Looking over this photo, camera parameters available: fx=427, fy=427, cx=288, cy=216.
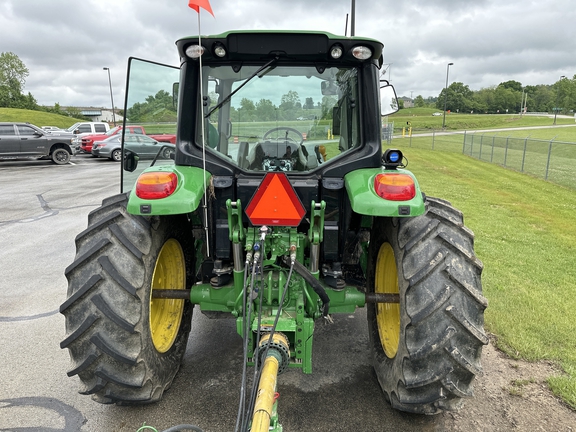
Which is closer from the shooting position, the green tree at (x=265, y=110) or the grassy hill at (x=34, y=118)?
the green tree at (x=265, y=110)

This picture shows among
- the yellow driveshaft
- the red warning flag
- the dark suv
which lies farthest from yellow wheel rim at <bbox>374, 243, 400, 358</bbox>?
the dark suv

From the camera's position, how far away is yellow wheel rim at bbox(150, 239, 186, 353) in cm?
328

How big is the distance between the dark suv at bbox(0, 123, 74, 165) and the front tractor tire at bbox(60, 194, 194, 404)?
20.1 meters

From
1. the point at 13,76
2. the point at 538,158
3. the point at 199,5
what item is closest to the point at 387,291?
the point at 199,5

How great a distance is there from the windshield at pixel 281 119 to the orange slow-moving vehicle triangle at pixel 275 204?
25.1 inches

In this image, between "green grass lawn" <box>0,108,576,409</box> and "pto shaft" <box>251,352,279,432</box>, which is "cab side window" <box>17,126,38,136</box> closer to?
"green grass lawn" <box>0,108,576,409</box>

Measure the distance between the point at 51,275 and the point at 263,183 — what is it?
4.39 meters

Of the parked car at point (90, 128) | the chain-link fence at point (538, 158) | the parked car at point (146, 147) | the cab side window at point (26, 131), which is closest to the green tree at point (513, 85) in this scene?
the chain-link fence at point (538, 158)

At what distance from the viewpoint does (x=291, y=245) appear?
2742mm

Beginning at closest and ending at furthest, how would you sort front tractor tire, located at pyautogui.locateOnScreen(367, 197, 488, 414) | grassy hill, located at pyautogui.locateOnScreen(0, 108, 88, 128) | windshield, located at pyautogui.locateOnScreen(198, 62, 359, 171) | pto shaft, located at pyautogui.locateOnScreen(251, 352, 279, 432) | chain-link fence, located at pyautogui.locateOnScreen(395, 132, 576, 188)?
pto shaft, located at pyautogui.locateOnScreen(251, 352, 279, 432) → front tractor tire, located at pyautogui.locateOnScreen(367, 197, 488, 414) → windshield, located at pyautogui.locateOnScreen(198, 62, 359, 171) → chain-link fence, located at pyautogui.locateOnScreen(395, 132, 576, 188) → grassy hill, located at pyautogui.locateOnScreen(0, 108, 88, 128)

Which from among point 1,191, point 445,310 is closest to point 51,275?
point 445,310

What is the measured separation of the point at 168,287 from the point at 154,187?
1102 millimetres

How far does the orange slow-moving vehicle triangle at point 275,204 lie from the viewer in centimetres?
260

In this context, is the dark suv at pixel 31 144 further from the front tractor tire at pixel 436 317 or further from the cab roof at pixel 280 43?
the front tractor tire at pixel 436 317
